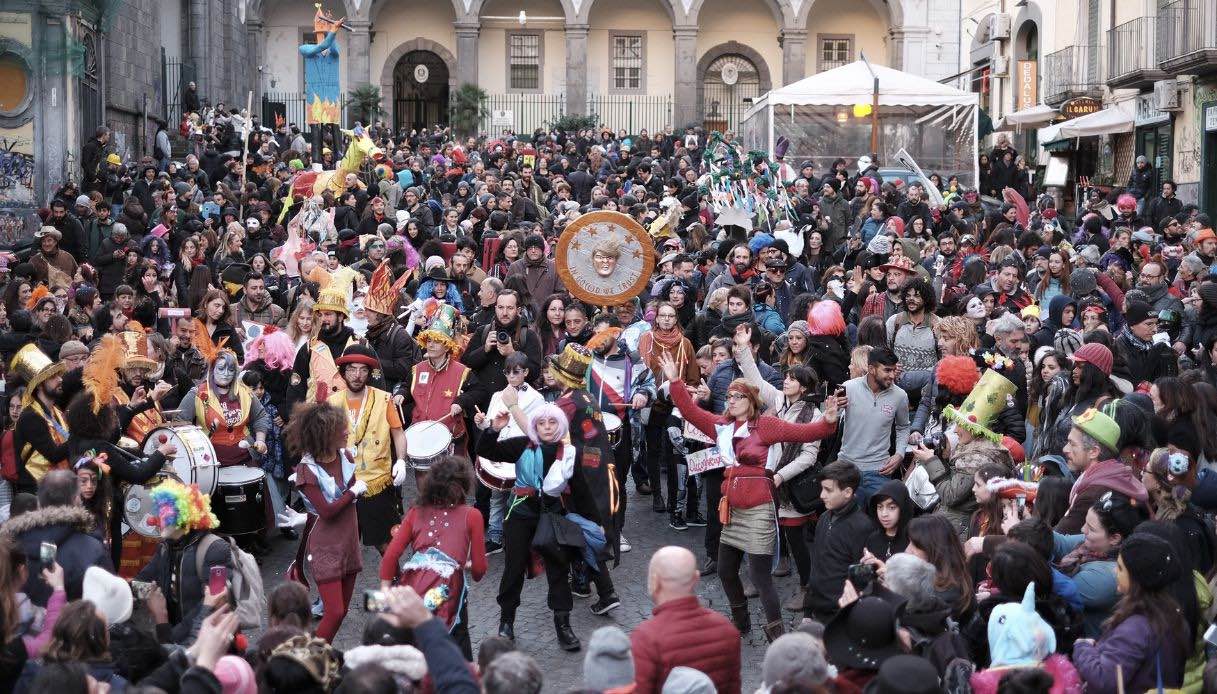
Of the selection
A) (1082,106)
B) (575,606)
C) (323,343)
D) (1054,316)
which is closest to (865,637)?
(575,606)

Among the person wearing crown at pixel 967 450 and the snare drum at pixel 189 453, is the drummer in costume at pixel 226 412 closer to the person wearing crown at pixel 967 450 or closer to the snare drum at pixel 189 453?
the snare drum at pixel 189 453

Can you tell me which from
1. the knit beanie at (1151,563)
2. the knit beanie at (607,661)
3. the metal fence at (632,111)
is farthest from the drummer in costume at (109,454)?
the metal fence at (632,111)

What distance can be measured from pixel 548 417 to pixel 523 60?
1408 inches

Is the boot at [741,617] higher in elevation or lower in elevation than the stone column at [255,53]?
lower

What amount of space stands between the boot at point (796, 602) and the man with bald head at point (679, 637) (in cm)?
337

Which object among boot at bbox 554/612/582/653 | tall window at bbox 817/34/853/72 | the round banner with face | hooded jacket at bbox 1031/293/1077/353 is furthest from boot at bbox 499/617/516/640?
tall window at bbox 817/34/853/72

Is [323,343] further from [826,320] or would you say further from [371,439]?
[826,320]

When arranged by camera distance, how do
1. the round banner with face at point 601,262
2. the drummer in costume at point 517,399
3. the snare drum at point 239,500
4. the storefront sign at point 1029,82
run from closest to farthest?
the drummer in costume at point 517,399, the snare drum at point 239,500, the round banner with face at point 601,262, the storefront sign at point 1029,82

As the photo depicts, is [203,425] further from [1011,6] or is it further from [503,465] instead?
[1011,6]

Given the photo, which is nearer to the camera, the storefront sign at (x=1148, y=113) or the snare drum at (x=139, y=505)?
the snare drum at (x=139, y=505)

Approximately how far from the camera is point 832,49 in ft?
143

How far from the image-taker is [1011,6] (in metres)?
35.6

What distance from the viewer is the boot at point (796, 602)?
8852 mm

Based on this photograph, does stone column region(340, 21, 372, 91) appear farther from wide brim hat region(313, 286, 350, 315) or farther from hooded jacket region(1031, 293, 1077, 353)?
hooded jacket region(1031, 293, 1077, 353)
